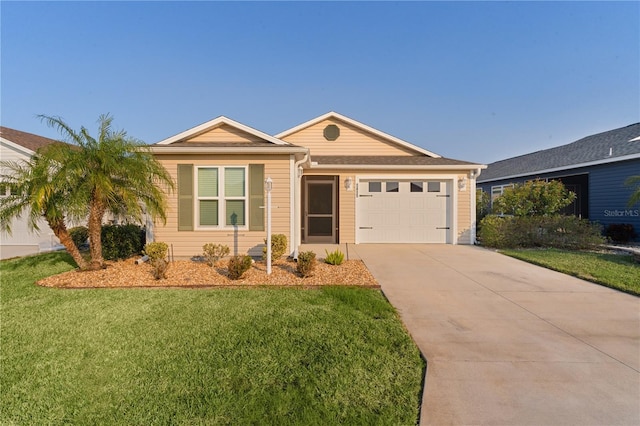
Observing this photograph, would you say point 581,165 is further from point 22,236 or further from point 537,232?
point 22,236

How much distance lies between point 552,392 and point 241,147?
6.96 meters

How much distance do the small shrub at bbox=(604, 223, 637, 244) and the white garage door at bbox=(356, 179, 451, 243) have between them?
6634 millimetres

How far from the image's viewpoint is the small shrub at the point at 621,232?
10633 mm

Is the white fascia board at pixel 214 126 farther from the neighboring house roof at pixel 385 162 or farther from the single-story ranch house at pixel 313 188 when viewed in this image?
the neighboring house roof at pixel 385 162

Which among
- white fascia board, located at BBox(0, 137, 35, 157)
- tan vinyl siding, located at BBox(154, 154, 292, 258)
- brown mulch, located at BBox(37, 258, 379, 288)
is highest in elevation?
white fascia board, located at BBox(0, 137, 35, 157)

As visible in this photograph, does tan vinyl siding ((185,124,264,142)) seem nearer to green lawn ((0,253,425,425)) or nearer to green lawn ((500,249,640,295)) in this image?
green lawn ((0,253,425,425))

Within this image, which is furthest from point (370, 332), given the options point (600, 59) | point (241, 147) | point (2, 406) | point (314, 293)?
point (600, 59)

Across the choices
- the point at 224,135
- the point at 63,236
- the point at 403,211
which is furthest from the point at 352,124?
the point at 63,236

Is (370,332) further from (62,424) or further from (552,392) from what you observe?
(62,424)

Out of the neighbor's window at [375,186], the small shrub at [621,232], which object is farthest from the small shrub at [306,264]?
the small shrub at [621,232]

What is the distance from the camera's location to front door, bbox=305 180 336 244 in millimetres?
10328

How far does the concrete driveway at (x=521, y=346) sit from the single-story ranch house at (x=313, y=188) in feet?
11.7

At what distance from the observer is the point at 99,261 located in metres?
6.38

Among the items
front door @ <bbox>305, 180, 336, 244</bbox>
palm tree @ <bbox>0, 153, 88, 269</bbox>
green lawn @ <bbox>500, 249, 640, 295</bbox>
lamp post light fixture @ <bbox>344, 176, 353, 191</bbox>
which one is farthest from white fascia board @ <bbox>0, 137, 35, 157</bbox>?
green lawn @ <bbox>500, 249, 640, 295</bbox>
